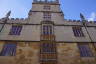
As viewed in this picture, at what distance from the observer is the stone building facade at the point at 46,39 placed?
16719 millimetres

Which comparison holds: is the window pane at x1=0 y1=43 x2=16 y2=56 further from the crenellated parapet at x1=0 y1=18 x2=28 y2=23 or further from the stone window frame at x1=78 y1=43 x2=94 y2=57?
the stone window frame at x1=78 y1=43 x2=94 y2=57

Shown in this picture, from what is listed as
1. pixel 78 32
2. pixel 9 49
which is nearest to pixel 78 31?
pixel 78 32

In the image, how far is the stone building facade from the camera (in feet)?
54.9

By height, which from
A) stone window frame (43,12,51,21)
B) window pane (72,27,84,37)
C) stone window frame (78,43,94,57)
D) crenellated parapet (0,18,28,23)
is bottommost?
stone window frame (78,43,94,57)

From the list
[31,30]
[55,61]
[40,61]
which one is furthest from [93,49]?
[31,30]

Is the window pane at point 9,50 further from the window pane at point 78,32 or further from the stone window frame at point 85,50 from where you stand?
the window pane at point 78,32

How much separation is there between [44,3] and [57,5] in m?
2.44

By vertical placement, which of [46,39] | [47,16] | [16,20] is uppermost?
[47,16]

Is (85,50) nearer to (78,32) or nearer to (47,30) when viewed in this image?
(78,32)

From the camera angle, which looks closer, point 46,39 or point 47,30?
point 46,39

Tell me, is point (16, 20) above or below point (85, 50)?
above

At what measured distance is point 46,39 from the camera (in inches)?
731

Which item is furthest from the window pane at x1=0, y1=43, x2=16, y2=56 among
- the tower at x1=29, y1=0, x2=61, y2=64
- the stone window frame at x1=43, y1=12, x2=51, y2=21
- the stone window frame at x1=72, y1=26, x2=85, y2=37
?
the stone window frame at x1=72, y1=26, x2=85, y2=37

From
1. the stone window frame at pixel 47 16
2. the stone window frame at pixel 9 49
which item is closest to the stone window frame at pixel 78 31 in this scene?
the stone window frame at pixel 47 16
